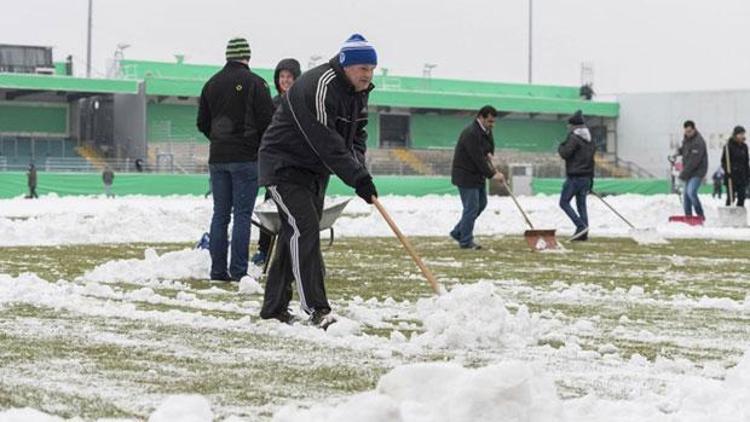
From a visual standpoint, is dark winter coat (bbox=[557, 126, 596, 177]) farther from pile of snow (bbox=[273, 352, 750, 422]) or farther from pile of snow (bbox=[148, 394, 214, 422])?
pile of snow (bbox=[148, 394, 214, 422])

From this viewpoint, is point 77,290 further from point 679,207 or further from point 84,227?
point 679,207

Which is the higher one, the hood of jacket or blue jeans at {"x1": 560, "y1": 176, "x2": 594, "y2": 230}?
the hood of jacket

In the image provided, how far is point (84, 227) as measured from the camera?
1836cm

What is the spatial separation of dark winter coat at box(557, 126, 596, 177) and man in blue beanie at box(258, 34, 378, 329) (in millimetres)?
11397

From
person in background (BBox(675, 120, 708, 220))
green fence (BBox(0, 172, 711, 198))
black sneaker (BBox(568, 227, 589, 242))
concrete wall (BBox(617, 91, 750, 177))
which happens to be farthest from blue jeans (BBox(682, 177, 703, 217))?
concrete wall (BBox(617, 91, 750, 177))

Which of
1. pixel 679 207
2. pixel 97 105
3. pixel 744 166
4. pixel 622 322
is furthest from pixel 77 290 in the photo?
pixel 97 105

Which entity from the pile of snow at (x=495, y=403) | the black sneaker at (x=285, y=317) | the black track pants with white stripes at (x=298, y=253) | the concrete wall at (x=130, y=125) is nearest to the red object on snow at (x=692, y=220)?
the black track pants with white stripes at (x=298, y=253)

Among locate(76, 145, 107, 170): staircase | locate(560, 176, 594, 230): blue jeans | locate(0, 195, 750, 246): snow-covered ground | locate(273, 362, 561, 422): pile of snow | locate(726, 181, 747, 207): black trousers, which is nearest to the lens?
locate(273, 362, 561, 422): pile of snow

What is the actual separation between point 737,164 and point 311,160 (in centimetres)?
1842

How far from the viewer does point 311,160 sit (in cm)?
786

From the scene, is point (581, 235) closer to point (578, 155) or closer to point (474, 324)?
point (578, 155)

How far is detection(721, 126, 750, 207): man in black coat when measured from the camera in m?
24.8

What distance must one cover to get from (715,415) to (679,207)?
2393 centimetres

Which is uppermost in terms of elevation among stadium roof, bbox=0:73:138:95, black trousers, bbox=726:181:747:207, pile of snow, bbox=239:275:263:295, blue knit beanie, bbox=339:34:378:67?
stadium roof, bbox=0:73:138:95
